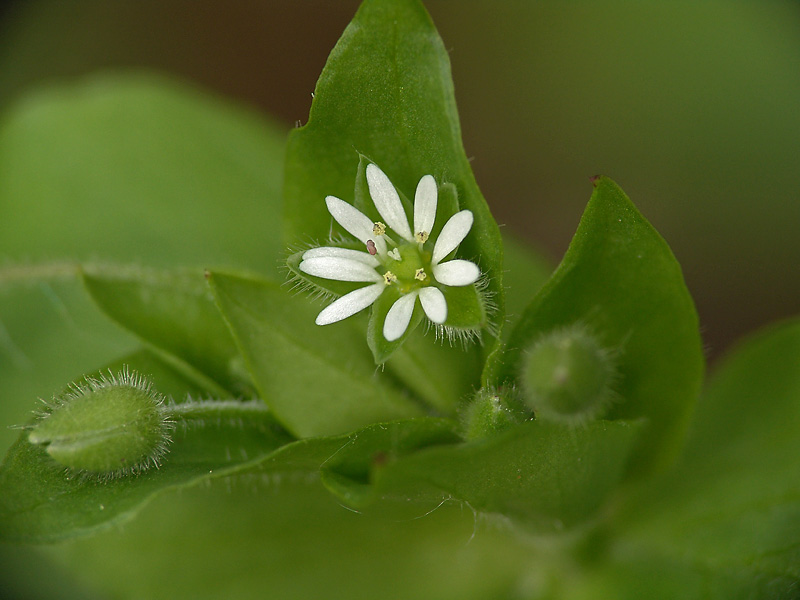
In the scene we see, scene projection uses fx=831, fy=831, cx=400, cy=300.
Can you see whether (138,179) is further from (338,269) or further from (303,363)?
(338,269)

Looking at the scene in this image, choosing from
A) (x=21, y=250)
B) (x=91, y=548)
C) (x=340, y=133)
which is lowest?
(x=91, y=548)

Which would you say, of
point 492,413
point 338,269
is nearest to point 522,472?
point 492,413

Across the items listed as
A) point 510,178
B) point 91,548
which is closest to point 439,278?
point 91,548

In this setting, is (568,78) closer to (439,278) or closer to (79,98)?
(79,98)

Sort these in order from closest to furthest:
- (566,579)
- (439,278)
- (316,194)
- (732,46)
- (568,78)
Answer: (439,278), (316,194), (566,579), (732,46), (568,78)

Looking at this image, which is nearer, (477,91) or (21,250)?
(21,250)

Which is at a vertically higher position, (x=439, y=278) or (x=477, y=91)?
(x=477, y=91)
